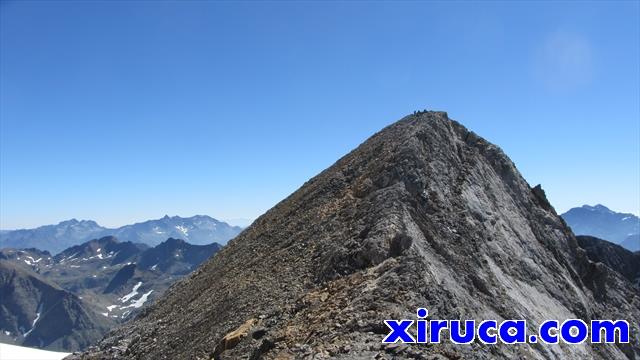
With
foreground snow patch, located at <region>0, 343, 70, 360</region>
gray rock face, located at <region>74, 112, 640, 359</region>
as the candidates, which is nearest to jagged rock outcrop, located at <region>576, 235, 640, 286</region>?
gray rock face, located at <region>74, 112, 640, 359</region>

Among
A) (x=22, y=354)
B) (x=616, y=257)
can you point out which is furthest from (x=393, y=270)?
(x=616, y=257)

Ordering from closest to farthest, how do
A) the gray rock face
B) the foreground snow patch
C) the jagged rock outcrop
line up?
the gray rock face < the foreground snow patch < the jagged rock outcrop

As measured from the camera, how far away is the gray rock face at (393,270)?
17.5 meters

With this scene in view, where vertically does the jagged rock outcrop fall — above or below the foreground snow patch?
above

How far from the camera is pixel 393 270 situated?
19.0 metres

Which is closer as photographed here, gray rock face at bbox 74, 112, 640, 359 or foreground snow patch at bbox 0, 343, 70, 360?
gray rock face at bbox 74, 112, 640, 359

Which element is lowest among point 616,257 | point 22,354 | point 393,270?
point 22,354

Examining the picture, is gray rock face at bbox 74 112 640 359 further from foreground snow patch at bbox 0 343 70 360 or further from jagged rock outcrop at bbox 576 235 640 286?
jagged rock outcrop at bbox 576 235 640 286

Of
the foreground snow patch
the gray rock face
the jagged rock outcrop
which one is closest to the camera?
the gray rock face

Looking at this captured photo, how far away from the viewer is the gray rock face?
1745cm

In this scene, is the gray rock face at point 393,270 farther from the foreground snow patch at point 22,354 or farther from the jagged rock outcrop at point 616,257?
the jagged rock outcrop at point 616,257

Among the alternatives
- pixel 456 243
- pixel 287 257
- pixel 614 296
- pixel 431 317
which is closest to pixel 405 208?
pixel 456 243

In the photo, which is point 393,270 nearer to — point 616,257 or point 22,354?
point 22,354

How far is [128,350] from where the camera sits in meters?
26.3
